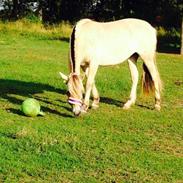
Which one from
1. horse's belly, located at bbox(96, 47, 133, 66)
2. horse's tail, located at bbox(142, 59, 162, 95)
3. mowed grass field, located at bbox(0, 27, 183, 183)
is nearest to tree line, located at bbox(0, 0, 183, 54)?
mowed grass field, located at bbox(0, 27, 183, 183)

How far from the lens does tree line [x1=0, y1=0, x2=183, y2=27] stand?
34844mm

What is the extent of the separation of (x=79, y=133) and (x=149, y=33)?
329 centimetres

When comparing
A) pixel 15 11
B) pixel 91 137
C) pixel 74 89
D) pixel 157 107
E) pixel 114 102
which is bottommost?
pixel 15 11

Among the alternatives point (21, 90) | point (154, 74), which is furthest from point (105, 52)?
point (21, 90)

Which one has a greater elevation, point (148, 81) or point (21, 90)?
point (148, 81)

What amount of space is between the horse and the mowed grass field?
15.7 inches

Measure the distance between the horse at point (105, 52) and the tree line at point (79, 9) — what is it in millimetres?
24140

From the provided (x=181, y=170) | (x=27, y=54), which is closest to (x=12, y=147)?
(x=181, y=170)

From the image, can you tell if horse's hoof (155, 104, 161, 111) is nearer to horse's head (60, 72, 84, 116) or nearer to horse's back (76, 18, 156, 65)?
horse's back (76, 18, 156, 65)

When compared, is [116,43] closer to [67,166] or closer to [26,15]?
[67,166]

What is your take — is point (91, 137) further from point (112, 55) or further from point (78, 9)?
point (78, 9)

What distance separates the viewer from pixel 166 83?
1334 centimetres

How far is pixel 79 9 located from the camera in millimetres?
38750

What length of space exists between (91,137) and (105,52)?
97.1 inches
